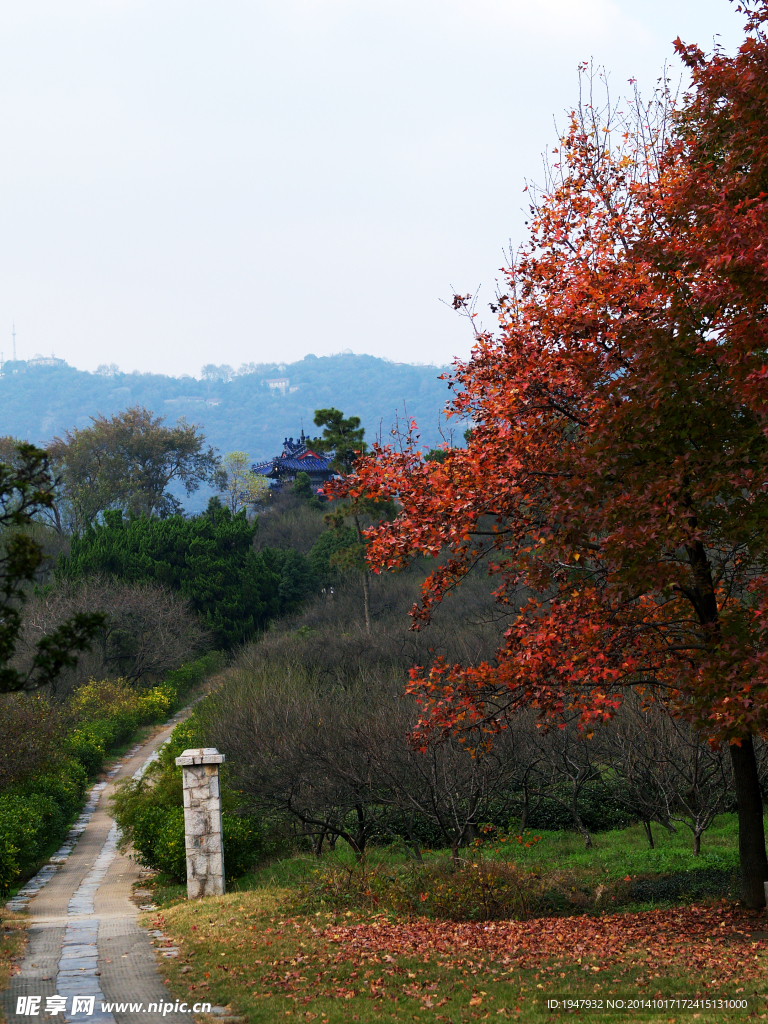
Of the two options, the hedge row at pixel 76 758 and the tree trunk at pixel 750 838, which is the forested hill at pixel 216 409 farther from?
the tree trunk at pixel 750 838

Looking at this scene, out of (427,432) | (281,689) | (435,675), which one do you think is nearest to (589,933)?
(435,675)

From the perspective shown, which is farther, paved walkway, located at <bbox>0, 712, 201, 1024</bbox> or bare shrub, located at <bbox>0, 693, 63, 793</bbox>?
bare shrub, located at <bbox>0, 693, 63, 793</bbox>

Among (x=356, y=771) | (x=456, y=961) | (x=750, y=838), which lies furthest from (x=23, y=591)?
(x=356, y=771)

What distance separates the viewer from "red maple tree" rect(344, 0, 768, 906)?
731cm

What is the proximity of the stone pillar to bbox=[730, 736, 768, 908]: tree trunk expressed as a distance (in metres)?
6.87

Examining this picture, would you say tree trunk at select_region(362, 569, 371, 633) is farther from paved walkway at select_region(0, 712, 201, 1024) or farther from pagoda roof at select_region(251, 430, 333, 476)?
pagoda roof at select_region(251, 430, 333, 476)

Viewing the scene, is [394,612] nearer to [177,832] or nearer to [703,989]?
[177,832]

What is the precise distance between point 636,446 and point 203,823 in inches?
331

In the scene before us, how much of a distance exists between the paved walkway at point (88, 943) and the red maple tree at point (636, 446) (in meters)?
3.81

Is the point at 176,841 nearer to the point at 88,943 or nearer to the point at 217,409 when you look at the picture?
the point at 88,943

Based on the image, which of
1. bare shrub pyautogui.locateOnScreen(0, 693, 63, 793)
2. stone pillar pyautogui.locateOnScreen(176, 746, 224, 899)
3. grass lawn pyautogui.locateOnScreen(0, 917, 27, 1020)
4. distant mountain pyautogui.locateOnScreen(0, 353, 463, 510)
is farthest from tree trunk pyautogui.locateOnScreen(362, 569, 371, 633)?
distant mountain pyautogui.locateOnScreen(0, 353, 463, 510)

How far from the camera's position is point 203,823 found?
12.5 m

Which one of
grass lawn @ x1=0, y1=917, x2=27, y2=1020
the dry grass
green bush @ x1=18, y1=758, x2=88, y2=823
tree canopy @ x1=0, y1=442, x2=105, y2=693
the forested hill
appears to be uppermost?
the forested hill

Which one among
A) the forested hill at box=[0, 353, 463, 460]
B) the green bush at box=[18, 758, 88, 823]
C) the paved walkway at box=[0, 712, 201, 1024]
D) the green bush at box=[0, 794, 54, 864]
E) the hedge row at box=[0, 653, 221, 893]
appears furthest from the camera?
the forested hill at box=[0, 353, 463, 460]
